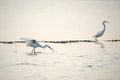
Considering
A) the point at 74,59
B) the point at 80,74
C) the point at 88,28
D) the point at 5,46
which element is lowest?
the point at 80,74

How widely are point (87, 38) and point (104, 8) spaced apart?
1.36 feet

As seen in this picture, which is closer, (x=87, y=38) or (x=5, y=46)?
(x=5, y=46)

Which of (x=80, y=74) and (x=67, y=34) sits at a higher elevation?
(x=67, y=34)

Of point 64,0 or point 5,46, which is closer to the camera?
point 5,46

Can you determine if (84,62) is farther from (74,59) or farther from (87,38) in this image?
(87,38)

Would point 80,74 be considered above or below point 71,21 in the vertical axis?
below

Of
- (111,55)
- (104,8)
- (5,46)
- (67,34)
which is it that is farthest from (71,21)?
(5,46)

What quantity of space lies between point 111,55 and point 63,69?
579 millimetres

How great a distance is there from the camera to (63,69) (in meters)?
2.28

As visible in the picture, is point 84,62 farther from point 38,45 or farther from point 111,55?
point 38,45

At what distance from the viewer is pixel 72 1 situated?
2424mm

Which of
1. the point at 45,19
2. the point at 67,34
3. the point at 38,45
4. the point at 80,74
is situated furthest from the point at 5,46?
the point at 80,74

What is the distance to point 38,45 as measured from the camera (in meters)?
2.28

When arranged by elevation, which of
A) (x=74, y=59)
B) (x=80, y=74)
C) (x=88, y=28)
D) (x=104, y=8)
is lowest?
(x=80, y=74)
